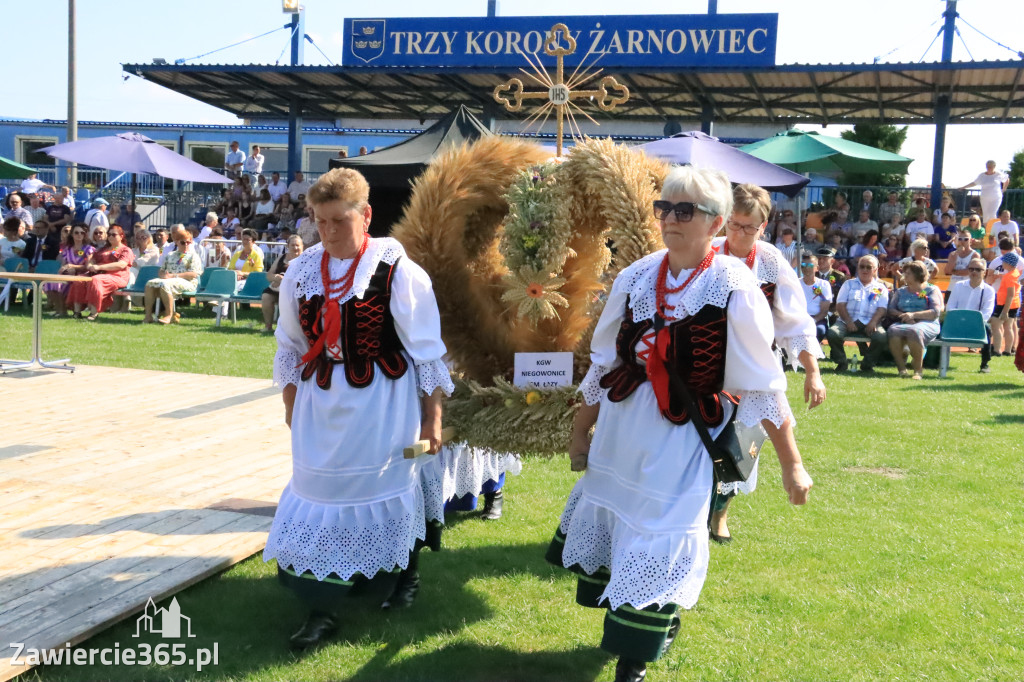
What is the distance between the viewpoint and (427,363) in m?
3.96

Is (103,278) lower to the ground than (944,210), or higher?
lower

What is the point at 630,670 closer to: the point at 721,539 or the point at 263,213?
the point at 721,539

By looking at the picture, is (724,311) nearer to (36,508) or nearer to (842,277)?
(36,508)

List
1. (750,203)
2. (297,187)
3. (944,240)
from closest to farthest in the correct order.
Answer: (750,203)
(944,240)
(297,187)

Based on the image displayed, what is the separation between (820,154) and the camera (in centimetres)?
1455

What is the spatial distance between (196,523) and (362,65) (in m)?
17.9

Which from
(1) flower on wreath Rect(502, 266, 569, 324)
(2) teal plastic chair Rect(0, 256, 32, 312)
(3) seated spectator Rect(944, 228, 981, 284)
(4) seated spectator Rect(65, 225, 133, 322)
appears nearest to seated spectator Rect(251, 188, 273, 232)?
(4) seated spectator Rect(65, 225, 133, 322)

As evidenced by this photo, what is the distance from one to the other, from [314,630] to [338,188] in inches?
72.7

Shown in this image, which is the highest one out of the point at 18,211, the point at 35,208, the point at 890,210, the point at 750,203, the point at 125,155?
the point at 125,155

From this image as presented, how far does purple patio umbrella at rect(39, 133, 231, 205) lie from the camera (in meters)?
17.8

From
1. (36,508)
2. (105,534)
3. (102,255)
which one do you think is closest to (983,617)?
(105,534)

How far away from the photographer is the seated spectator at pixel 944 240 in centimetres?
1762

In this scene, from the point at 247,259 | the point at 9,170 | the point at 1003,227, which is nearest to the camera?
the point at 1003,227

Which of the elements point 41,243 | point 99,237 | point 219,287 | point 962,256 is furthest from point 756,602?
point 41,243
